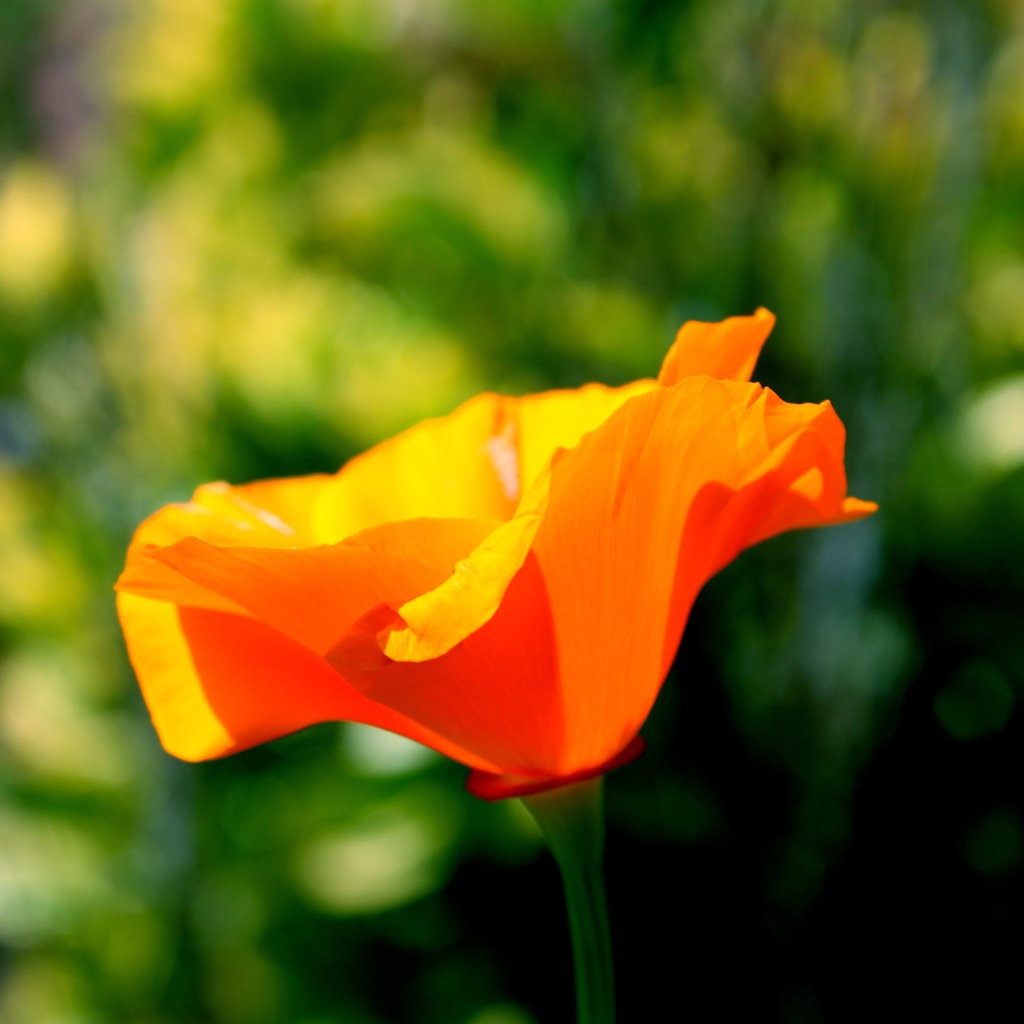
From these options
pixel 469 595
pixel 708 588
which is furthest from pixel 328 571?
pixel 708 588

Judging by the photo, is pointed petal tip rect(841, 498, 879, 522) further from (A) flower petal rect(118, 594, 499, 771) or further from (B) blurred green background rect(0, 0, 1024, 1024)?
(B) blurred green background rect(0, 0, 1024, 1024)

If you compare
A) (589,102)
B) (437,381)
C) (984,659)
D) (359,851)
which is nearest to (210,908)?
(359,851)

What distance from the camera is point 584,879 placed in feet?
0.82

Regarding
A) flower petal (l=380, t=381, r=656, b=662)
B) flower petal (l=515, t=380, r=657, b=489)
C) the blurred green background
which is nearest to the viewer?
flower petal (l=380, t=381, r=656, b=662)

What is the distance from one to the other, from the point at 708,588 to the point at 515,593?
986 mm

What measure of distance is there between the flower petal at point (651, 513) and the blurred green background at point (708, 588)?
2.74 ft

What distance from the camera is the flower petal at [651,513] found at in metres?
0.23

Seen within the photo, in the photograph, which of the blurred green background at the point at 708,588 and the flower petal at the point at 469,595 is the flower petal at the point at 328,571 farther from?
the blurred green background at the point at 708,588

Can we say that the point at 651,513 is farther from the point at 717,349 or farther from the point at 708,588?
the point at 708,588

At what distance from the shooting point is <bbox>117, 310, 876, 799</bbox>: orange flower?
0.23 metres

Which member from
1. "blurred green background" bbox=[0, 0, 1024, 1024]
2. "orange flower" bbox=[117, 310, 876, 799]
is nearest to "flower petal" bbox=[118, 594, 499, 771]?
"orange flower" bbox=[117, 310, 876, 799]

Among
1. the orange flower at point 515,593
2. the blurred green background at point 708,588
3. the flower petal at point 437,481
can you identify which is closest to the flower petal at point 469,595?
the orange flower at point 515,593

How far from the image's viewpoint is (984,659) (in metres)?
1.16

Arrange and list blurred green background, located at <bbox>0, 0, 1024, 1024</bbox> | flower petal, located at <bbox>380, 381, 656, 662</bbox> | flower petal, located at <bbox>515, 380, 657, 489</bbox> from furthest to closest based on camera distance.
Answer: blurred green background, located at <bbox>0, 0, 1024, 1024</bbox>, flower petal, located at <bbox>515, 380, 657, 489</bbox>, flower petal, located at <bbox>380, 381, 656, 662</bbox>
